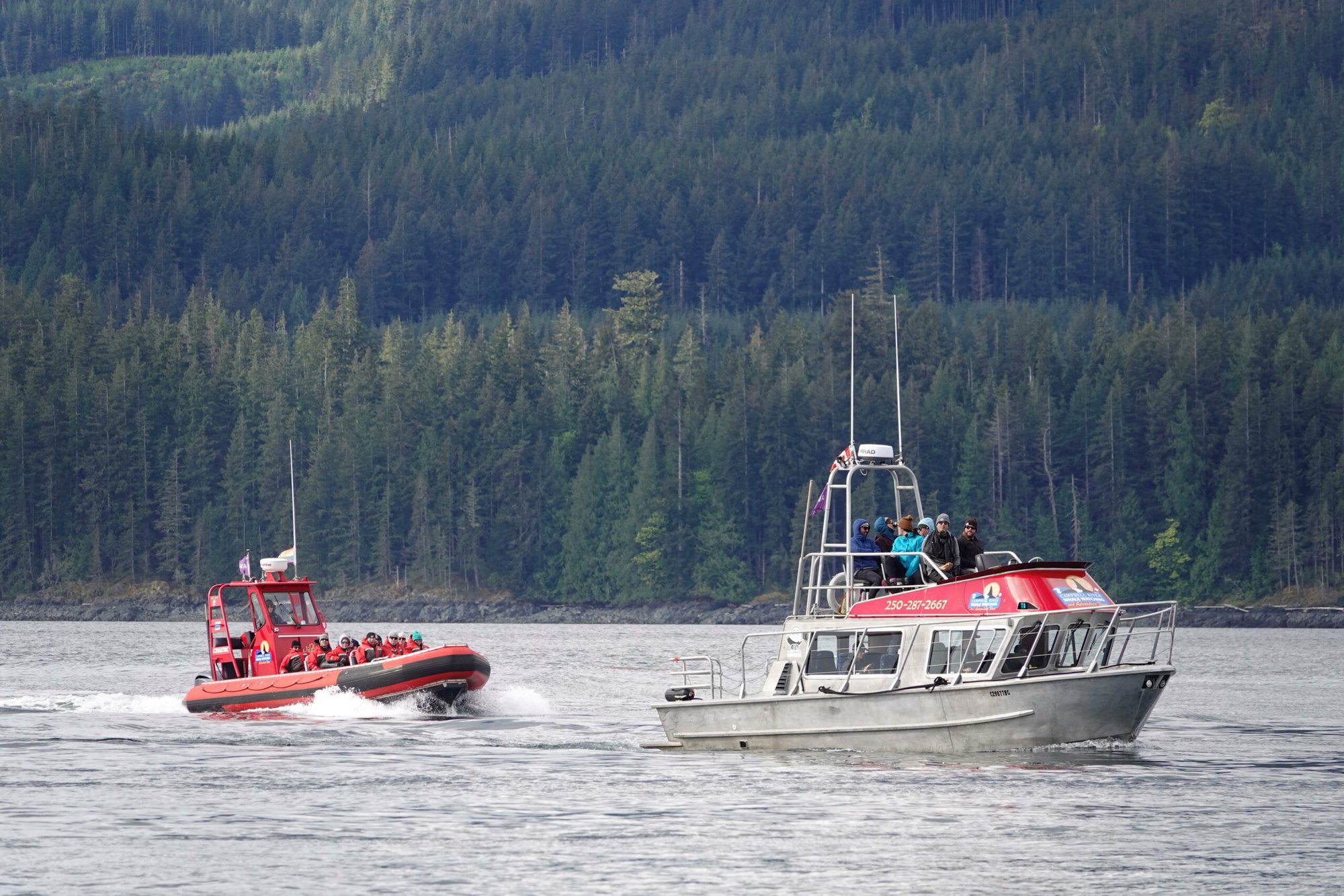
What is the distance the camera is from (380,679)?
43.4m

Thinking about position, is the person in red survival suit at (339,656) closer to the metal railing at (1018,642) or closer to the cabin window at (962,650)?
the metal railing at (1018,642)

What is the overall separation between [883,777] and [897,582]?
11.6 ft

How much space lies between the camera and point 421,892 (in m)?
25.1

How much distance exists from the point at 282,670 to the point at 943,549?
17833 millimetres

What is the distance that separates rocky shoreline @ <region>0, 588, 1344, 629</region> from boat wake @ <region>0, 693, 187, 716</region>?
245ft

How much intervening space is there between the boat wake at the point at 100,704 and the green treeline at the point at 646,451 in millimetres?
75639

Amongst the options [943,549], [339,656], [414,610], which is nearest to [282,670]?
[339,656]

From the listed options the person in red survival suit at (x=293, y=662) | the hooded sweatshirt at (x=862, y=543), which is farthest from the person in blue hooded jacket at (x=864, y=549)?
the person in red survival suit at (x=293, y=662)

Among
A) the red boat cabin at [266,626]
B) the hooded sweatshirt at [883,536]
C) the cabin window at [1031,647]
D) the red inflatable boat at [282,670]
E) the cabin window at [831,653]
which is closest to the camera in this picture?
the cabin window at [1031,647]

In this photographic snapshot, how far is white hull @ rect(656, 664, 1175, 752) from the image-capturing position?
3297 cm

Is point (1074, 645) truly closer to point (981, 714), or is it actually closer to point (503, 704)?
point (981, 714)

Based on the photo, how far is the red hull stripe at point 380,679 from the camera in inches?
1709

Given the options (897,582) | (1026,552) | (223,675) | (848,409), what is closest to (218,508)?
(848,409)

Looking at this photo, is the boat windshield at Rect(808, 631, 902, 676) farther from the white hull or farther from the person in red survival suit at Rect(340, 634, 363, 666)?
the person in red survival suit at Rect(340, 634, 363, 666)
